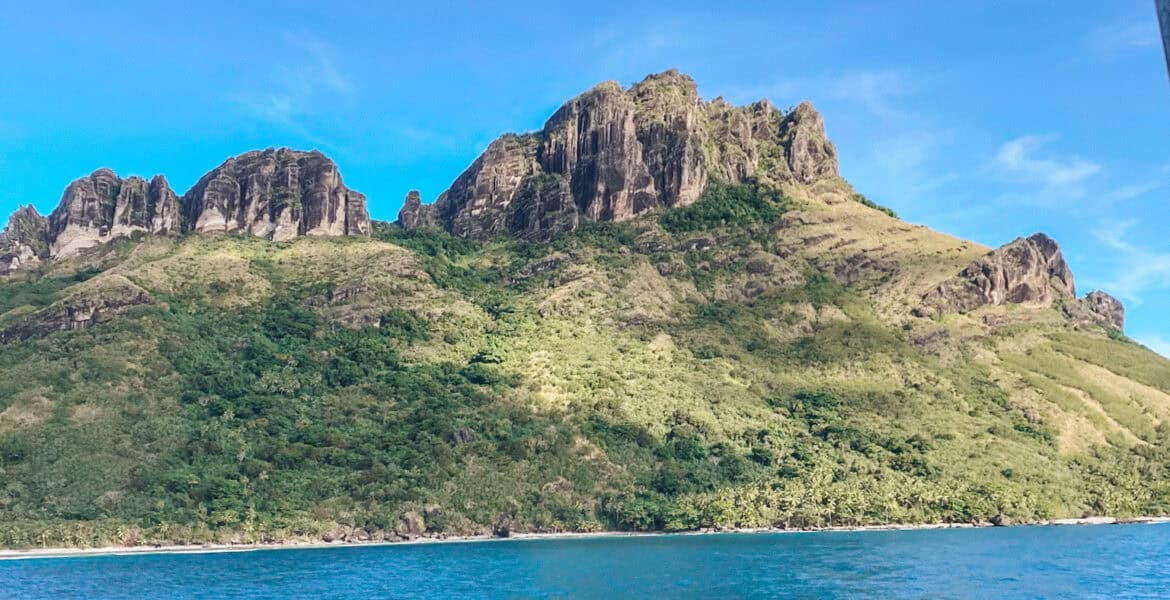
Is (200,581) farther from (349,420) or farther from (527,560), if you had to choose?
(349,420)

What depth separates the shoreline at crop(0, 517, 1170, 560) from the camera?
144 m

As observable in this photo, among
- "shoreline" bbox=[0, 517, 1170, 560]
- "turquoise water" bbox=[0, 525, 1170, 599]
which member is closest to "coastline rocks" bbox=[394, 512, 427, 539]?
"shoreline" bbox=[0, 517, 1170, 560]

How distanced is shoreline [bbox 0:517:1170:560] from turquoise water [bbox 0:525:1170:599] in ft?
11.7

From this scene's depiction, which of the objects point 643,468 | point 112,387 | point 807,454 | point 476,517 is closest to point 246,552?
point 476,517

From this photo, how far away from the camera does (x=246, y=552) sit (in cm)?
15162

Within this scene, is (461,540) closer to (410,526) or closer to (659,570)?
(410,526)

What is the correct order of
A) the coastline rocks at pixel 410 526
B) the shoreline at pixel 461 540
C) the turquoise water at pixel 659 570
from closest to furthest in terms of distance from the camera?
the turquoise water at pixel 659 570 → the shoreline at pixel 461 540 → the coastline rocks at pixel 410 526

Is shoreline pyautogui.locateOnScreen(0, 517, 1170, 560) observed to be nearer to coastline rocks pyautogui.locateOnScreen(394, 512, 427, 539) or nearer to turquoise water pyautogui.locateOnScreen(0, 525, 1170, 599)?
coastline rocks pyautogui.locateOnScreen(394, 512, 427, 539)

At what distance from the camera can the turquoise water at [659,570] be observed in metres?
99.4

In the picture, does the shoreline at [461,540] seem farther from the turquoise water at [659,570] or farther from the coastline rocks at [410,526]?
the turquoise water at [659,570]

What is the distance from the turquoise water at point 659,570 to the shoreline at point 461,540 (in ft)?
11.7

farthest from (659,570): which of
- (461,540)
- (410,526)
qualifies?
(410,526)

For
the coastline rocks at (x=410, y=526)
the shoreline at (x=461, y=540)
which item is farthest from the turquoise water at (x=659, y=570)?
the coastline rocks at (x=410, y=526)

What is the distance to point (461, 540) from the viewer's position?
16588 centimetres
